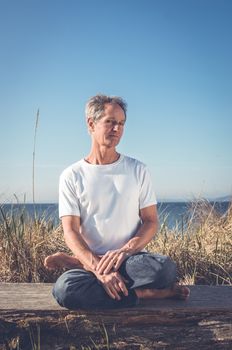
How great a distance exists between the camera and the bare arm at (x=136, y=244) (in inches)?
92.0

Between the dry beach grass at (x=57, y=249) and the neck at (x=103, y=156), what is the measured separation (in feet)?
3.77

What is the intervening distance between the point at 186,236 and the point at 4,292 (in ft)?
5.65

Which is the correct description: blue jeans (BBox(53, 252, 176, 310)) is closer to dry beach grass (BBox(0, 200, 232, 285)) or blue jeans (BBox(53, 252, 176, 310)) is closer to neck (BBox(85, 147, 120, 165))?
neck (BBox(85, 147, 120, 165))

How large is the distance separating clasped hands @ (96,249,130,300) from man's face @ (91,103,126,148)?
1.95 feet

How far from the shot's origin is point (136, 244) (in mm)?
2473

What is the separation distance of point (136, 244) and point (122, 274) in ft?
0.56

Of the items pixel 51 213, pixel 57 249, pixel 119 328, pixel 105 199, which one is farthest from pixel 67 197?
pixel 51 213

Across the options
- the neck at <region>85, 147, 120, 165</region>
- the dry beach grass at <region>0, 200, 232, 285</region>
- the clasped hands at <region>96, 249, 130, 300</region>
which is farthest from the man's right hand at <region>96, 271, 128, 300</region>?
the dry beach grass at <region>0, 200, 232, 285</region>

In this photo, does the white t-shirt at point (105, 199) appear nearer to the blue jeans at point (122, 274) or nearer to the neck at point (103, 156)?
the neck at point (103, 156)

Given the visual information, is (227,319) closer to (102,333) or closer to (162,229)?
(102,333)

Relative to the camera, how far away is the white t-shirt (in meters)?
2.53

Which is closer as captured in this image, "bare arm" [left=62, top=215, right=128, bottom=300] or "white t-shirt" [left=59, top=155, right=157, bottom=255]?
"bare arm" [left=62, top=215, right=128, bottom=300]

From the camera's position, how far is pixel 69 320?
233 cm

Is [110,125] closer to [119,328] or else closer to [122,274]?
[122,274]
